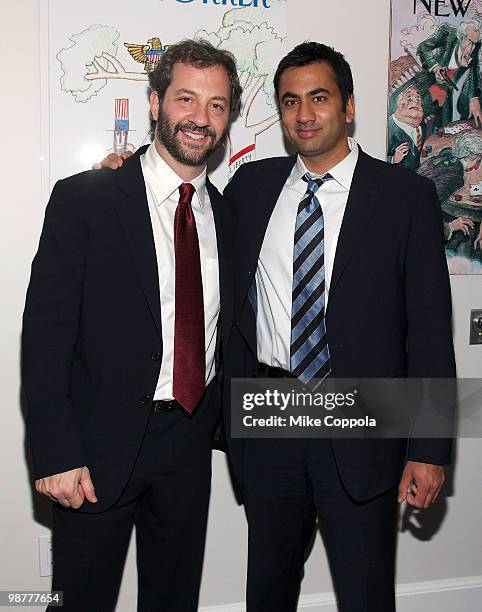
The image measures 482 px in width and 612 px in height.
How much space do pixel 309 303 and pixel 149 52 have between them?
3.56ft

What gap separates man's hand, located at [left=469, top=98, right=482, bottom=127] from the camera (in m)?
2.66

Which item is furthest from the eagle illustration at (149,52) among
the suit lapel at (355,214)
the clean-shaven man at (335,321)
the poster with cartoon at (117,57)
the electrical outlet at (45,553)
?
the electrical outlet at (45,553)

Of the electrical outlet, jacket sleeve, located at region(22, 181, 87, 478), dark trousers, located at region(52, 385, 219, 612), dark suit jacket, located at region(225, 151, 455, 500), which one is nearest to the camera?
jacket sleeve, located at region(22, 181, 87, 478)

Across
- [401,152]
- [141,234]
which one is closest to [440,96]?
[401,152]

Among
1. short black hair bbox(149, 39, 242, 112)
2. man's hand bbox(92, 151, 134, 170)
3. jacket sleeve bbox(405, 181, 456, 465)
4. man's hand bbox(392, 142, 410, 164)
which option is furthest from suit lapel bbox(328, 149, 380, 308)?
man's hand bbox(92, 151, 134, 170)

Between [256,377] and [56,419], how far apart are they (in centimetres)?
68

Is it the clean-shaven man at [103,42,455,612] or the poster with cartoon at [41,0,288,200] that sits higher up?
the poster with cartoon at [41,0,288,200]

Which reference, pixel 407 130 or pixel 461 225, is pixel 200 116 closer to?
pixel 407 130

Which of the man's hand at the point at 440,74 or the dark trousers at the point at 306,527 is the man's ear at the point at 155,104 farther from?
the man's hand at the point at 440,74

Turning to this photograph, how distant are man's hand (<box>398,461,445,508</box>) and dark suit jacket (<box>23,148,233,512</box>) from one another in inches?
32.2

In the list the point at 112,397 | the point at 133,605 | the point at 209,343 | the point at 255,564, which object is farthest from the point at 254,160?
the point at 133,605

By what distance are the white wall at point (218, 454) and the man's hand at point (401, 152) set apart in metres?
0.06

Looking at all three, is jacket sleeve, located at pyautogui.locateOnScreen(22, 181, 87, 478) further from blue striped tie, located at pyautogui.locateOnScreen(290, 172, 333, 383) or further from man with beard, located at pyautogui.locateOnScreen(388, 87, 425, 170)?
man with beard, located at pyautogui.locateOnScreen(388, 87, 425, 170)

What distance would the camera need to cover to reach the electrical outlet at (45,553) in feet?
8.23
